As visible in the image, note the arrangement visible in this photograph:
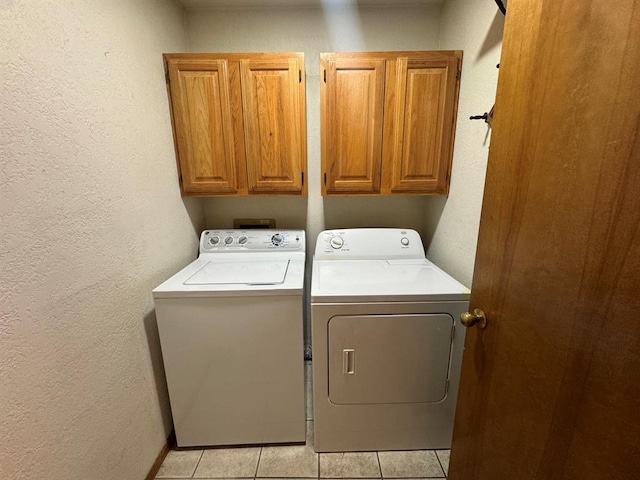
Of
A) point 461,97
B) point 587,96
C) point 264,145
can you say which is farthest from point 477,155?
point 264,145

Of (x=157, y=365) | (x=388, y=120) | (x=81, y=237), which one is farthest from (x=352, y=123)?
(x=157, y=365)

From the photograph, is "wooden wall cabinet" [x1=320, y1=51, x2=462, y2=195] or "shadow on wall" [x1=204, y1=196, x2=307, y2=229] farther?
"shadow on wall" [x1=204, y1=196, x2=307, y2=229]

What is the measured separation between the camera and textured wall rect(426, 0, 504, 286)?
127 cm

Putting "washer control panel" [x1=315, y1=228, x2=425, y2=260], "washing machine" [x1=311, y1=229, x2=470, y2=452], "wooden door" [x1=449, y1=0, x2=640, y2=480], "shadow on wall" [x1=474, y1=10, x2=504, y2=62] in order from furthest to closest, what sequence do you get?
"washer control panel" [x1=315, y1=228, x2=425, y2=260] → "washing machine" [x1=311, y1=229, x2=470, y2=452] → "shadow on wall" [x1=474, y1=10, x2=504, y2=62] → "wooden door" [x1=449, y1=0, x2=640, y2=480]

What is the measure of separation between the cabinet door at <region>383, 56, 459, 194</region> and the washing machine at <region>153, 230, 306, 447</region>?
916 mm

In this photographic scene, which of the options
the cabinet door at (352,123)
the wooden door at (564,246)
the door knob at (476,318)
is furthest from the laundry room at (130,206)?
the wooden door at (564,246)

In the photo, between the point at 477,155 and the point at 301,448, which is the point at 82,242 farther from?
the point at 477,155

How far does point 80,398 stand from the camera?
37.4 inches

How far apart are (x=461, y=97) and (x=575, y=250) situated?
4.31 ft

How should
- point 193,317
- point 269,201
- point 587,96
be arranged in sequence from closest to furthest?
point 587,96
point 193,317
point 269,201

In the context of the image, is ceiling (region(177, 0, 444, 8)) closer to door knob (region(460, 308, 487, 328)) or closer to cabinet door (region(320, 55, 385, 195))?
cabinet door (region(320, 55, 385, 195))

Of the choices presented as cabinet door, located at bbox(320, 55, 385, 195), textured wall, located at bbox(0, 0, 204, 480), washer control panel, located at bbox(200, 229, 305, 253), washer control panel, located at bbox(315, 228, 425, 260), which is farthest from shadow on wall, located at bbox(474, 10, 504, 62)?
textured wall, located at bbox(0, 0, 204, 480)

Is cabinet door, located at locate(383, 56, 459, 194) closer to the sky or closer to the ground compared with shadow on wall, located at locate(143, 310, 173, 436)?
closer to the sky

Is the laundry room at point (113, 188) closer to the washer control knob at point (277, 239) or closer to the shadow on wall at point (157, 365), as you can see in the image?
the shadow on wall at point (157, 365)
